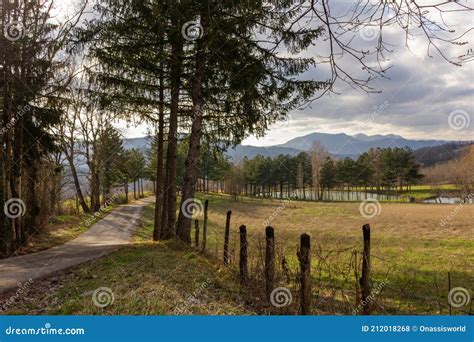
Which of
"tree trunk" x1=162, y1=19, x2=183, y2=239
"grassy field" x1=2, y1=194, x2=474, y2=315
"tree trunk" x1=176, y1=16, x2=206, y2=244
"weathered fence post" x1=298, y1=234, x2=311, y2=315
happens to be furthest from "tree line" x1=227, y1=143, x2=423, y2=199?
"weathered fence post" x1=298, y1=234, x2=311, y2=315

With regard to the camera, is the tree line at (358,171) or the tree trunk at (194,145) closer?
the tree trunk at (194,145)

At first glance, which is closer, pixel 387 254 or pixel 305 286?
pixel 305 286

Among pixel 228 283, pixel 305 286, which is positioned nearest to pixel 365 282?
pixel 305 286

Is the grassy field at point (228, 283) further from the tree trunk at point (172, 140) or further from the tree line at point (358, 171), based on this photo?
the tree line at point (358, 171)

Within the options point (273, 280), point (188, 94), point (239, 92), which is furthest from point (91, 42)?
point (273, 280)

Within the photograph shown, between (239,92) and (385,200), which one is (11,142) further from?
(385,200)

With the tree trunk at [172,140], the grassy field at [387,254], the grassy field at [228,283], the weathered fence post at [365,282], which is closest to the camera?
the grassy field at [228,283]

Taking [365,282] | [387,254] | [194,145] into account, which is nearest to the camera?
[365,282]

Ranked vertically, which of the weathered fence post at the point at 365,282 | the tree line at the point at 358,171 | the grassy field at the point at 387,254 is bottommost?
the grassy field at the point at 387,254

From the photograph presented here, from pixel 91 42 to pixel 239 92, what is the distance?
5.00 metres

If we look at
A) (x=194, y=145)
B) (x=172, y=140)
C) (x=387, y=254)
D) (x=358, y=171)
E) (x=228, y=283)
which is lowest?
(x=387, y=254)

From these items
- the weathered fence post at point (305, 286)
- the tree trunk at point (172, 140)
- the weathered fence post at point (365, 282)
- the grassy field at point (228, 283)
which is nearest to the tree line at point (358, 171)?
the grassy field at point (228, 283)

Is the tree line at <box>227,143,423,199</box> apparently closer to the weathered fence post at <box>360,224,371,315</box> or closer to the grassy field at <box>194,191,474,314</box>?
the grassy field at <box>194,191,474,314</box>

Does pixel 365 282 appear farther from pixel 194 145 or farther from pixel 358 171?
pixel 358 171
